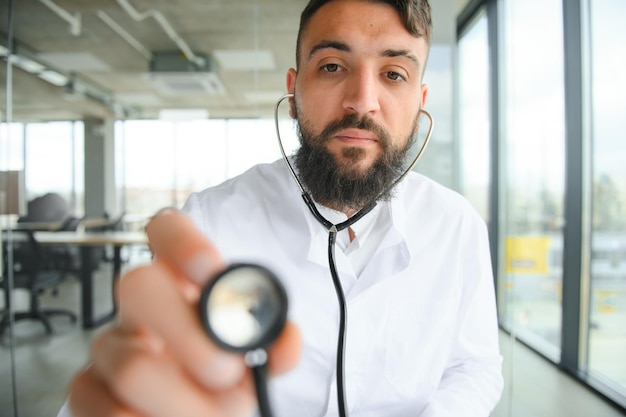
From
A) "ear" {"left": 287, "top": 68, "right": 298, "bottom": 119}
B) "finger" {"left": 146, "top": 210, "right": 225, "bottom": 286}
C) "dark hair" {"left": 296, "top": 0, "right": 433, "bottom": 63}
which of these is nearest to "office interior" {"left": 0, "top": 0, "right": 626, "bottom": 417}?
"ear" {"left": 287, "top": 68, "right": 298, "bottom": 119}

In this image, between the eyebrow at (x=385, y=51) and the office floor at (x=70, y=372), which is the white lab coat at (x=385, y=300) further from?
the office floor at (x=70, y=372)

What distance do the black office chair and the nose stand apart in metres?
2.48

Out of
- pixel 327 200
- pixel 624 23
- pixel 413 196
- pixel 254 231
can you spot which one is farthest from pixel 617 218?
pixel 254 231

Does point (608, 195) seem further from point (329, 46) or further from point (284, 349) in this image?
point (284, 349)

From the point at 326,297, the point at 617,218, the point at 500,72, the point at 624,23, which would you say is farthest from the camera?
the point at 500,72

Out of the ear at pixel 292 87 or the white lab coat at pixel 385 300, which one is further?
the ear at pixel 292 87

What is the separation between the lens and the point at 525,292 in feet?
10.2

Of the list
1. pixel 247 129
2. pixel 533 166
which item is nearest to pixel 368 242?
pixel 247 129

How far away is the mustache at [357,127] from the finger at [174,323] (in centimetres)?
60

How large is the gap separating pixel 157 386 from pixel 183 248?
8 cm

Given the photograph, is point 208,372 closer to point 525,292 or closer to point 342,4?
point 342,4

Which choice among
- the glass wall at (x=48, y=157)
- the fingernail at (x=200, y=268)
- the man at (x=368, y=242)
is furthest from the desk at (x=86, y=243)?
the fingernail at (x=200, y=268)

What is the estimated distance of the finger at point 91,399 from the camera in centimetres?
25

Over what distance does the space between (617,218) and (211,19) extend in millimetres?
2569
